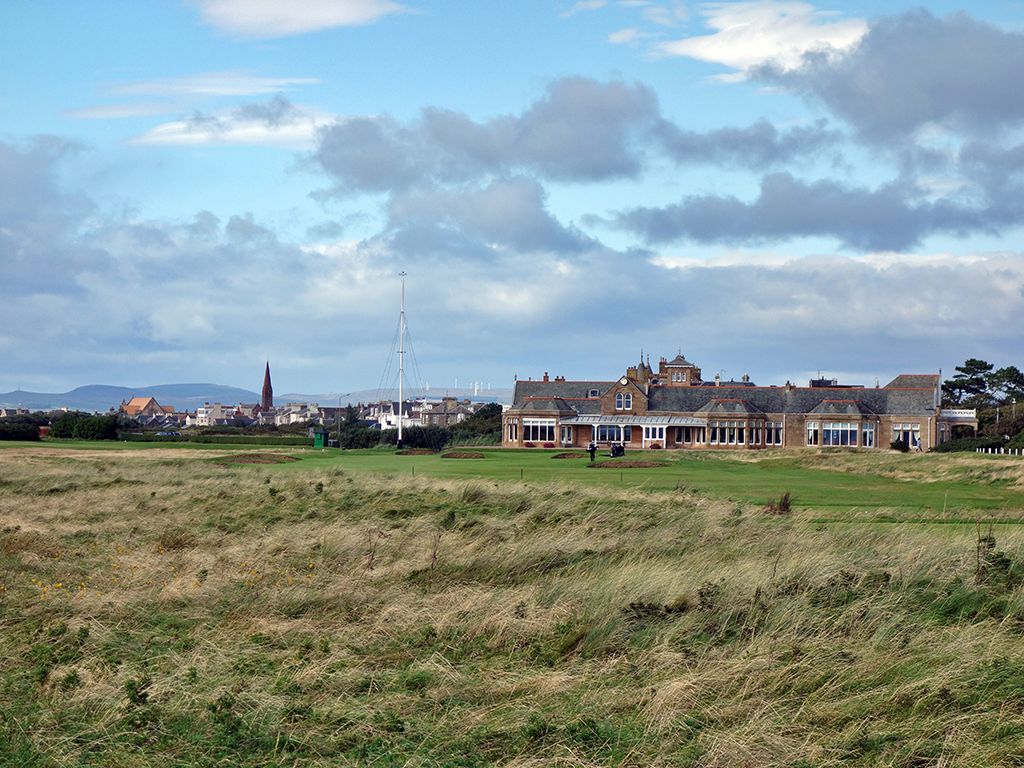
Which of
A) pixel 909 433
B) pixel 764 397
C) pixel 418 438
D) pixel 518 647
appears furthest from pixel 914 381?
pixel 518 647

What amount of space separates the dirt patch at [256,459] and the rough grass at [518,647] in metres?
27.5

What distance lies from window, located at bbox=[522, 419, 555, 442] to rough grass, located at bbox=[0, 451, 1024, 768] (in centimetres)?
6297

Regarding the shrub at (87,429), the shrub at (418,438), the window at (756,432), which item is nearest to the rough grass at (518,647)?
the shrub at (418,438)

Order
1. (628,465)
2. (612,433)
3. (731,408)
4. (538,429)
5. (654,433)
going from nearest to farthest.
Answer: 1. (628,465)
2. (731,408)
3. (654,433)
4. (612,433)
5. (538,429)

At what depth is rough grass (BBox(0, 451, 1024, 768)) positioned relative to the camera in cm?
780

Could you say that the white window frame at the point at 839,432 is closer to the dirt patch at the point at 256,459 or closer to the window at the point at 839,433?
the window at the point at 839,433

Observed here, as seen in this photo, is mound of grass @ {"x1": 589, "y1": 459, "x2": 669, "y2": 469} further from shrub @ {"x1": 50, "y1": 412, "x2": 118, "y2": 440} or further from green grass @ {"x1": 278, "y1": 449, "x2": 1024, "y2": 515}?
shrub @ {"x1": 50, "y1": 412, "x2": 118, "y2": 440}

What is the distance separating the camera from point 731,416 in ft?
249

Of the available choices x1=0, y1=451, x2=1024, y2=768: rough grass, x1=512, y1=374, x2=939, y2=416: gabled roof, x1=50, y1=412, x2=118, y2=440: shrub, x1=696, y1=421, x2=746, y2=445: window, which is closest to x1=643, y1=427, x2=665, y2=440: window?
x1=512, y1=374, x2=939, y2=416: gabled roof

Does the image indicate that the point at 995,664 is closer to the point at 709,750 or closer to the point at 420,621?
the point at 709,750

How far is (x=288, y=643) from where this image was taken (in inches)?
409

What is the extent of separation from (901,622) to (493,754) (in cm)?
466

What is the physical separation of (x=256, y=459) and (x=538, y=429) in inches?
1424

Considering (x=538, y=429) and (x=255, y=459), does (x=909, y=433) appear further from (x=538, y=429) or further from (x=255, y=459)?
(x=255, y=459)
